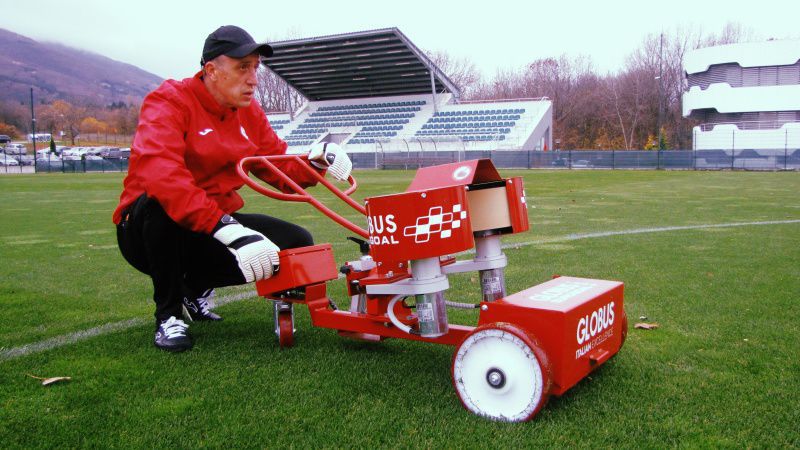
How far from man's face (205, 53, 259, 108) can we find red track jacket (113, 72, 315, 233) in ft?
0.23

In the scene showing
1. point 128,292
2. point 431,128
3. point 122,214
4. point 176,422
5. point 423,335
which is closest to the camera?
point 176,422

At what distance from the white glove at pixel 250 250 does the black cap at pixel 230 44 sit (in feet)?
2.84

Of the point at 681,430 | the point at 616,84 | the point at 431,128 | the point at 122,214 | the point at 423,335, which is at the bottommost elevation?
the point at 681,430

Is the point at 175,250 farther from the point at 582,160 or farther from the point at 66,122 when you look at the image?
the point at 66,122

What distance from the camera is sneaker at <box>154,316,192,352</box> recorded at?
10.3 feet

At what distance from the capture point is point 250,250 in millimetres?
2736

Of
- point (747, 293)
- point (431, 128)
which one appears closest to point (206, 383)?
point (747, 293)

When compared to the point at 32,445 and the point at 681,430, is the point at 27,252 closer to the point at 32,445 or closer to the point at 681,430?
the point at 32,445

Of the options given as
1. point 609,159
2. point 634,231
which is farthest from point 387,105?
point 634,231

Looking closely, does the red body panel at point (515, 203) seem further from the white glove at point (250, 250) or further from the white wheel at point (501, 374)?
the white glove at point (250, 250)

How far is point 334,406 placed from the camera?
2430mm

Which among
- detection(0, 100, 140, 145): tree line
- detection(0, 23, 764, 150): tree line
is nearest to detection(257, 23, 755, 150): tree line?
detection(0, 23, 764, 150): tree line

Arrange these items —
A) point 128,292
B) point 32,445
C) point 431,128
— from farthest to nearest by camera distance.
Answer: point 431,128 < point 128,292 < point 32,445

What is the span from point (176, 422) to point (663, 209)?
9906mm
